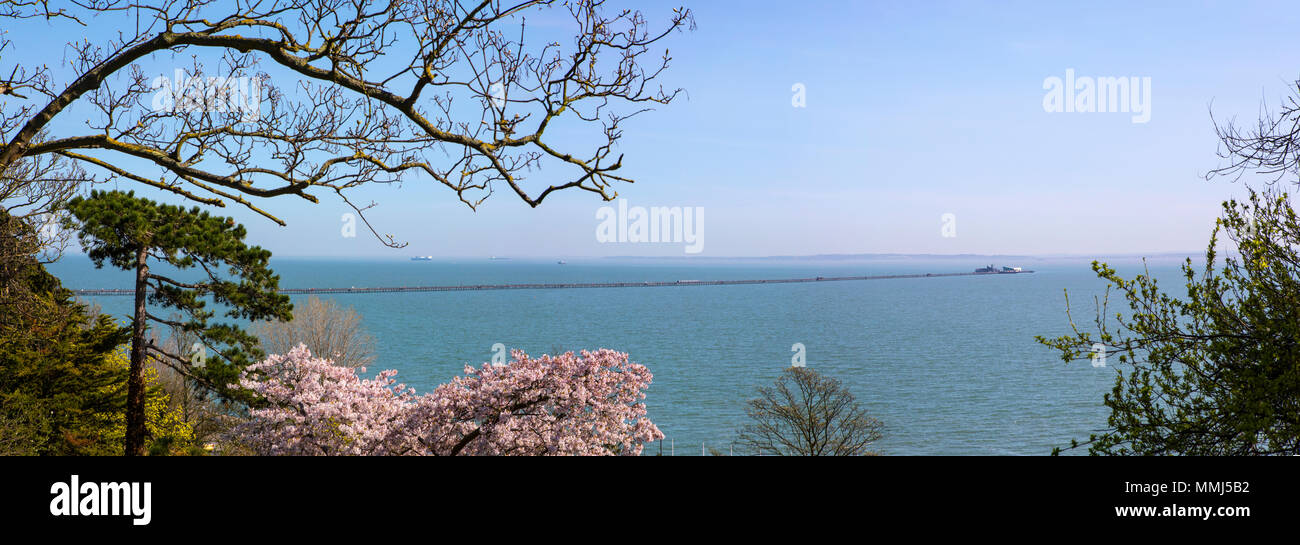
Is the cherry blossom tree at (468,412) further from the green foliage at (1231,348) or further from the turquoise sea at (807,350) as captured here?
the turquoise sea at (807,350)

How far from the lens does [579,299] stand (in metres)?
152

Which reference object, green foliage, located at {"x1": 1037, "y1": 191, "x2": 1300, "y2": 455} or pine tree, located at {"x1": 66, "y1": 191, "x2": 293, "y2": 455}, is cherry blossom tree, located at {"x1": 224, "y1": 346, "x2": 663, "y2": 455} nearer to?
pine tree, located at {"x1": 66, "y1": 191, "x2": 293, "y2": 455}

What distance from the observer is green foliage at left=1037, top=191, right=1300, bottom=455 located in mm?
8578

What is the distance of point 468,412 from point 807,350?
233 feet

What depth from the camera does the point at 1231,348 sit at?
29.7 ft

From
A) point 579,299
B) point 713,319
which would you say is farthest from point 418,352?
point 579,299

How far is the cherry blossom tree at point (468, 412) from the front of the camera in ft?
55.3

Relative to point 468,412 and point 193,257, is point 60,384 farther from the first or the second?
point 468,412
